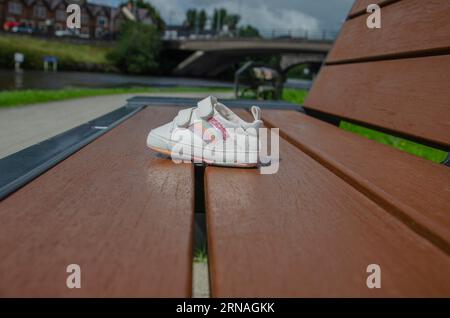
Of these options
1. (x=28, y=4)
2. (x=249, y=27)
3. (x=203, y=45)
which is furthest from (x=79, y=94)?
(x=249, y=27)

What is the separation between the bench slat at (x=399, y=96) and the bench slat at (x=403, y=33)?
0.18 ft

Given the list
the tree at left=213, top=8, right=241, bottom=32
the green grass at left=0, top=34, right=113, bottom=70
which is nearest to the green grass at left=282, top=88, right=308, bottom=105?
the green grass at left=0, top=34, right=113, bottom=70

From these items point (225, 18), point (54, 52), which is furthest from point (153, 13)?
point (54, 52)

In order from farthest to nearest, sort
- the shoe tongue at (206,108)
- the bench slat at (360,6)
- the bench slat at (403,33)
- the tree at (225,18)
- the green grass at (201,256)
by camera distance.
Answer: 1. the tree at (225,18)
2. the bench slat at (360,6)
3. the bench slat at (403,33)
4. the shoe tongue at (206,108)
5. the green grass at (201,256)

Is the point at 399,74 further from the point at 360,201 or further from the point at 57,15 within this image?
the point at 57,15

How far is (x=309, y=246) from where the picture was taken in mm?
726

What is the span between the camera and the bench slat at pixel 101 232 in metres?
0.58

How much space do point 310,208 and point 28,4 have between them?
69594 millimetres

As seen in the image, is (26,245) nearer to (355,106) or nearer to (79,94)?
(355,106)

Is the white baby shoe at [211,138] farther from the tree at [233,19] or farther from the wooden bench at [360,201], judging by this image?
the tree at [233,19]

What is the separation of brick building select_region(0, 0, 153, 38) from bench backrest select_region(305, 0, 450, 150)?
55403mm

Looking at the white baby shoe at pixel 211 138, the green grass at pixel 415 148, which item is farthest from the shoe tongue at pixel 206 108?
the green grass at pixel 415 148

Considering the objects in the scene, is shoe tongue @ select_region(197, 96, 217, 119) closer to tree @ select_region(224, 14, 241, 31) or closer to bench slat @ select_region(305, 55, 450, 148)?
bench slat @ select_region(305, 55, 450, 148)

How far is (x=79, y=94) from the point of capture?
28.6 feet
